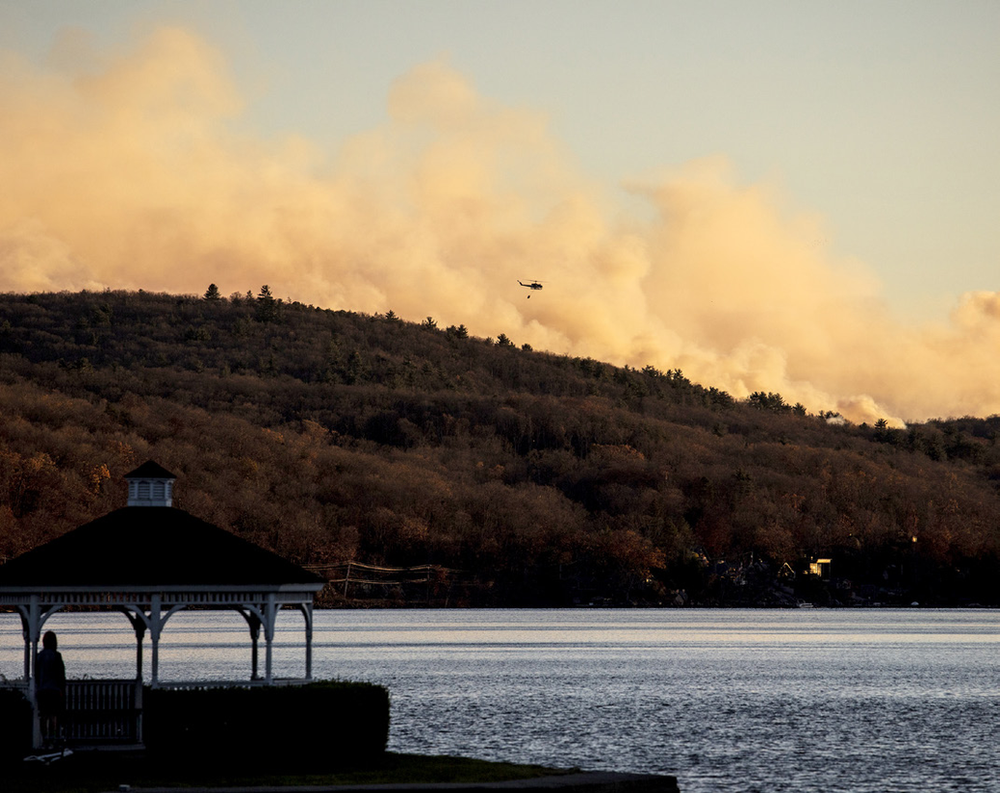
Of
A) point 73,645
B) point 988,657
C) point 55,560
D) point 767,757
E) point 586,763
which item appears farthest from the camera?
point 73,645

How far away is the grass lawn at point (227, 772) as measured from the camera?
2630 cm

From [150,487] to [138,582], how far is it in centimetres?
407

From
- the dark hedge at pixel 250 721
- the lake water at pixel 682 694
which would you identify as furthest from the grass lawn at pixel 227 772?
the lake water at pixel 682 694

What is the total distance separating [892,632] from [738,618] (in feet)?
157

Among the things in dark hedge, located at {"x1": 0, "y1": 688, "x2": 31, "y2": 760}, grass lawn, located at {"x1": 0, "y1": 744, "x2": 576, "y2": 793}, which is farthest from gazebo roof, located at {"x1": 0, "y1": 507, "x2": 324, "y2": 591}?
grass lawn, located at {"x1": 0, "y1": 744, "x2": 576, "y2": 793}

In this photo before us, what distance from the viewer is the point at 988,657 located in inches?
4023

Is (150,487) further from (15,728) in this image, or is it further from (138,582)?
(15,728)

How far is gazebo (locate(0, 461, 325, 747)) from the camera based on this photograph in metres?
30.6

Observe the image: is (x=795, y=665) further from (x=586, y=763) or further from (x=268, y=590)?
(x=268, y=590)

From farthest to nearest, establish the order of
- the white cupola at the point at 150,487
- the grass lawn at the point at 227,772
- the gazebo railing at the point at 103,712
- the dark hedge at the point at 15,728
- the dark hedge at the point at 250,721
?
the white cupola at the point at 150,487
the gazebo railing at the point at 103,712
the dark hedge at the point at 15,728
the dark hedge at the point at 250,721
the grass lawn at the point at 227,772

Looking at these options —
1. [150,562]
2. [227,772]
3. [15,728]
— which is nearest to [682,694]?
[150,562]

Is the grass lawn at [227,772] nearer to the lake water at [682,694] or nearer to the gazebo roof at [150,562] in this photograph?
the lake water at [682,694]

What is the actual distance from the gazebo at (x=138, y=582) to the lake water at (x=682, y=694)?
11.3ft

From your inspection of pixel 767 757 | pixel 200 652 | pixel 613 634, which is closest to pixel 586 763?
pixel 767 757
